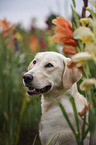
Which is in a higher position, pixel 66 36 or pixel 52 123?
pixel 66 36

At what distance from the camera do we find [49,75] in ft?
4.09

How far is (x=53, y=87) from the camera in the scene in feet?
4.10

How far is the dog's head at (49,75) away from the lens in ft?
3.79

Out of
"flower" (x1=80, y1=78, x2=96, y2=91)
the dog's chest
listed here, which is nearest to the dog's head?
the dog's chest

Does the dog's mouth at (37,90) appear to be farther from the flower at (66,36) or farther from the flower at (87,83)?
the flower at (87,83)

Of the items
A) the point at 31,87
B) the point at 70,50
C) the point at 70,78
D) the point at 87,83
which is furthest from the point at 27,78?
the point at 87,83

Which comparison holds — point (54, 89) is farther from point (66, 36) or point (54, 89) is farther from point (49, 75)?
point (66, 36)

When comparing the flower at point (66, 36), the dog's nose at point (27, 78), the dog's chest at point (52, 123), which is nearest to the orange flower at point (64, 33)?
the flower at point (66, 36)

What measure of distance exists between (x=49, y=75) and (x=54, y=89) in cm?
11

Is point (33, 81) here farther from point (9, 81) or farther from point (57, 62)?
point (9, 81)

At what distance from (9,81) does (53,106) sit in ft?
2.80

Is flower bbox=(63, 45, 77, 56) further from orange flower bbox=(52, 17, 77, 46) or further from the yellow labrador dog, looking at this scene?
the yellow labrador dog

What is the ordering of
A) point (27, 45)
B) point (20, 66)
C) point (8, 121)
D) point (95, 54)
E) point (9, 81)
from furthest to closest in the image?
Answer: point (27, 45) < point (20, 66) < point (9, 81) < point (8, 121) < point (95, 54)

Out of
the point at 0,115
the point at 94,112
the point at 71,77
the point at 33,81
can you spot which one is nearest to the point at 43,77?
the point at 33,81
